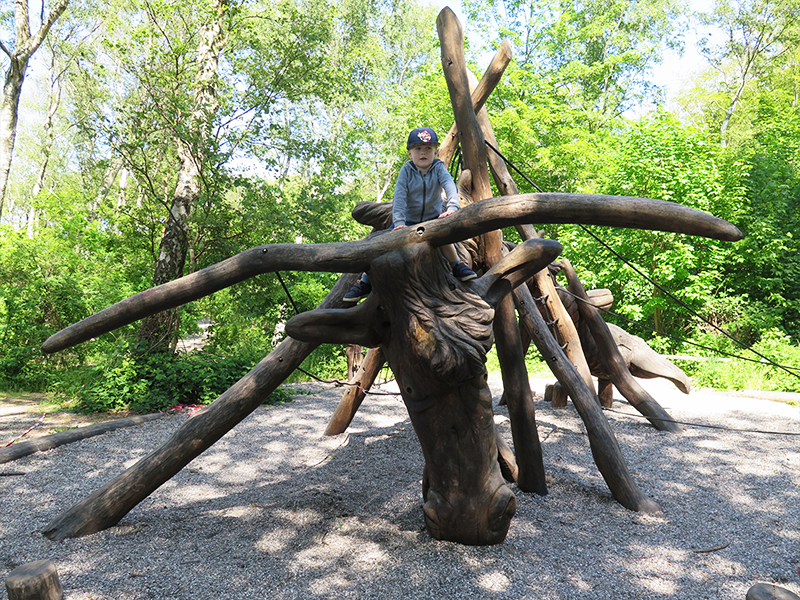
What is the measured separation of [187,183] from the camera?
359 inches

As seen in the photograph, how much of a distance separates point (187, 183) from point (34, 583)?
794cm

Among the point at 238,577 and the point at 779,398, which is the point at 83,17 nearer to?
the point at 238,577

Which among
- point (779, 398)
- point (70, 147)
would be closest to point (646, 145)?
point (779, 398)

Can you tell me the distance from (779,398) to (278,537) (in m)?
10.0

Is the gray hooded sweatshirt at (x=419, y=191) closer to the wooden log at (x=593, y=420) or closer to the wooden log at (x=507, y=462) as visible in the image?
the wooden log at (x=593, y=420)

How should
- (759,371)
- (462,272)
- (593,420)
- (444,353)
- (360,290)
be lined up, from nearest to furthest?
(444,353) < (462,272) < (360,290) < (593,420) < (759,371)

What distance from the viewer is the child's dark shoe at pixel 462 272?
3.15 meters

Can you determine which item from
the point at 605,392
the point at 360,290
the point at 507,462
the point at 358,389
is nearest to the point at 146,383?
the point at 358,389

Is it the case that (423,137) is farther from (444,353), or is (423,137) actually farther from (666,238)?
(666,238)

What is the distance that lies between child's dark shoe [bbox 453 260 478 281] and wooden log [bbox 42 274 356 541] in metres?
1.14

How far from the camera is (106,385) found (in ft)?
25.5

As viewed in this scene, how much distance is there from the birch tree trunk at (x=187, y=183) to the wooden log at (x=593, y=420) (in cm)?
627

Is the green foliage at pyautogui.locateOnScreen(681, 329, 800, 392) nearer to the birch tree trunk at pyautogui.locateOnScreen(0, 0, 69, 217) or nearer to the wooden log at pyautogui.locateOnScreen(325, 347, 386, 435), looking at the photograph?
the wooden log at pyautogui.locateOnScreen(325, 347, 386, 435)

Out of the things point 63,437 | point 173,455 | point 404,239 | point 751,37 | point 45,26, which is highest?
point 751,37
